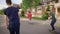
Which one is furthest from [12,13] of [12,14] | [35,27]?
[35,27]

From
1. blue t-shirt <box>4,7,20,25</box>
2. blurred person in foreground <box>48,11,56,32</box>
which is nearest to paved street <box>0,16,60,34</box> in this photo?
blurred person in foreground <box>48,11,56,32</box>

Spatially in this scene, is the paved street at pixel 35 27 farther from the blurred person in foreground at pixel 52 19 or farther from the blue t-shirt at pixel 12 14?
the blue t-shirt at pixel 12 14

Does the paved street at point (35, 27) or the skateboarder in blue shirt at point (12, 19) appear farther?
the paved street at point (35, 27)

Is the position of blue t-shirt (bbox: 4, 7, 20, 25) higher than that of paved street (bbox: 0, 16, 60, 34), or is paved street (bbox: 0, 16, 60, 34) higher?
blue t-shirt (bbox: 4, 7, 20, 25)

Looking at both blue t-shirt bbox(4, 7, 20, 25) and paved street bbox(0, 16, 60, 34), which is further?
paved street bbox(0, 16, 60, 34)

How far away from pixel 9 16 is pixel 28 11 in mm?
378

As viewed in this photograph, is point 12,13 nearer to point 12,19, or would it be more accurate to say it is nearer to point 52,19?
point 12,19

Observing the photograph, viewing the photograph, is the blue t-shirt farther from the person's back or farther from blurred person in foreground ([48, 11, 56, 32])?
blurred person in foreground ([48, 11, 56, 32])

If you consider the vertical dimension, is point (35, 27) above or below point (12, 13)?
below

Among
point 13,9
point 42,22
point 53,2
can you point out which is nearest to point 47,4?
point 53,2

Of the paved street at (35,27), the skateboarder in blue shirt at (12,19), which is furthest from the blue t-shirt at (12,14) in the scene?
the paved street at (35,27)

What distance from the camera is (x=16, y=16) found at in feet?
4.52

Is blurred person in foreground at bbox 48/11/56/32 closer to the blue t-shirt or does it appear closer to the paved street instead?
the paved street

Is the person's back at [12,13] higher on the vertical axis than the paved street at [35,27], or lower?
higher
